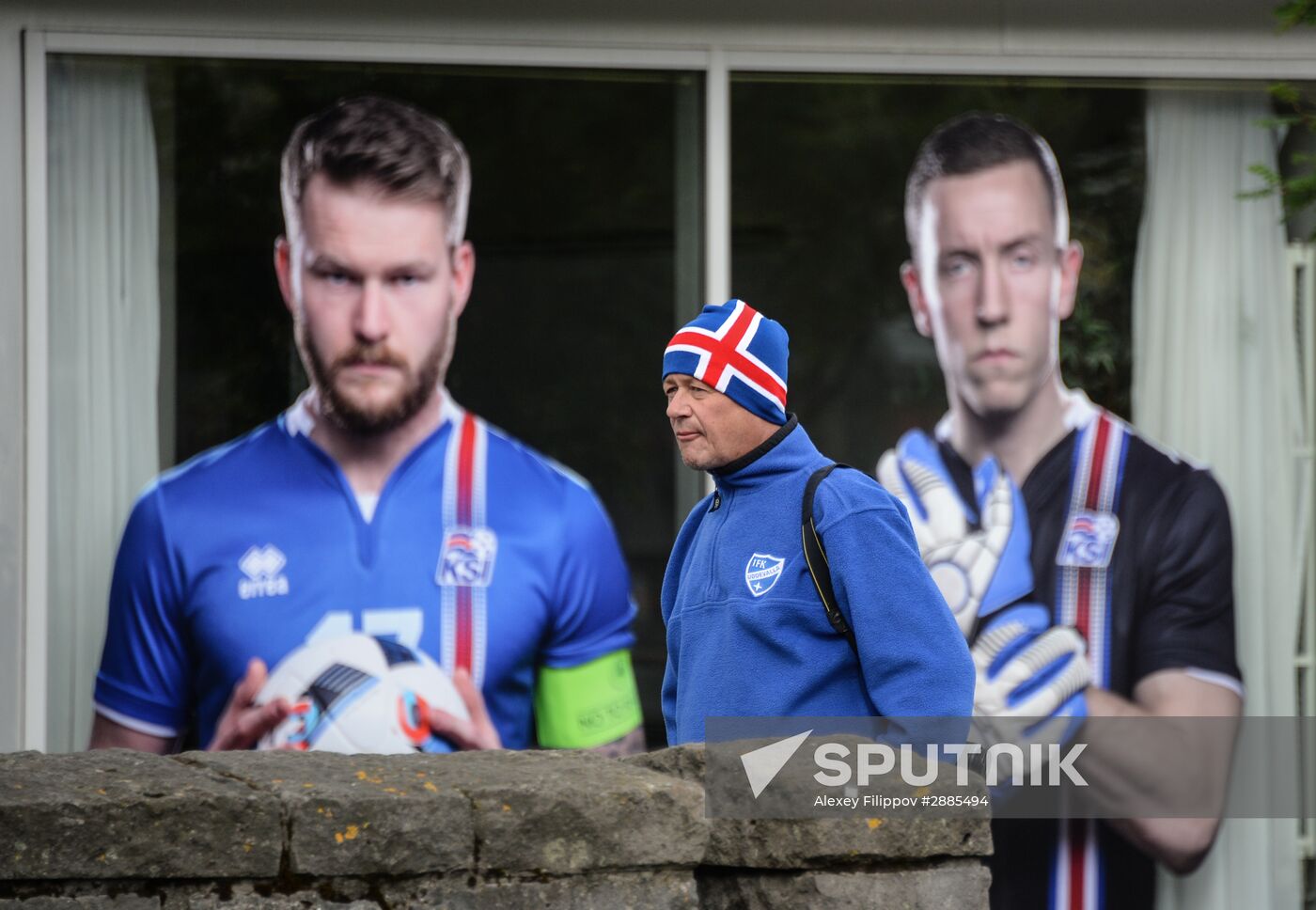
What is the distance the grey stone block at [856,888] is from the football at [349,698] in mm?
3332

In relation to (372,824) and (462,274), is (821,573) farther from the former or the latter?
(462,274)

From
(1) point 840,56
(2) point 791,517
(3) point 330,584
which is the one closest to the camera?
(2) point 791,517

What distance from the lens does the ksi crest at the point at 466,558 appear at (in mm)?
6129

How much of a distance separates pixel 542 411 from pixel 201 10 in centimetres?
195

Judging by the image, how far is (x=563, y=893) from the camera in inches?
105

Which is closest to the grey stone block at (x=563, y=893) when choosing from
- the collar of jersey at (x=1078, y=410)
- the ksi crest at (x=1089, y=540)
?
the ksi crest at (x=1089, y=540)

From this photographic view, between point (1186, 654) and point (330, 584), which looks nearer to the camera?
point (330, 584)

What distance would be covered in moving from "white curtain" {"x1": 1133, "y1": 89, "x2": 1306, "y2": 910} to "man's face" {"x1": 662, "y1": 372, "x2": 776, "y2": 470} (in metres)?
3.68

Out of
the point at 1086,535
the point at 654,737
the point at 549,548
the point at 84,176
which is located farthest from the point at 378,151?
the point at 1086,535

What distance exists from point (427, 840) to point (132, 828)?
1.48 feet

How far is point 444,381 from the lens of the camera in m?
6.27

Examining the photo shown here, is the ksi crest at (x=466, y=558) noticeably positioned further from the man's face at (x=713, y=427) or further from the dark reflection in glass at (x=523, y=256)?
the man's face at (x=713, y=427)

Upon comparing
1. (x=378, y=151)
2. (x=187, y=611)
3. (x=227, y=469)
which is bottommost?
(x=187, y=611)

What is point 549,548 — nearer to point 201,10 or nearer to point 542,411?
point 542,411
